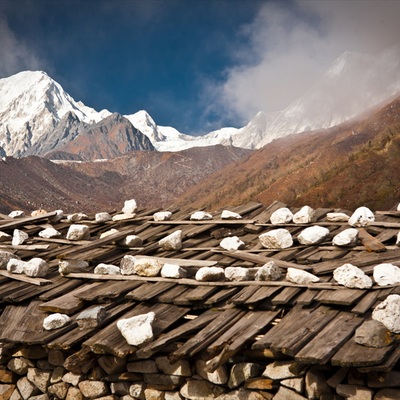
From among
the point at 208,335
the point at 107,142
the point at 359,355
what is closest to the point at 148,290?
the point at 208,335

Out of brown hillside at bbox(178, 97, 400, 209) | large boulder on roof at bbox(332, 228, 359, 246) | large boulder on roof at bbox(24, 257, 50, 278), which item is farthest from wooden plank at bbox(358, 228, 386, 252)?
brown hillside at bbox(178, 97, 400, 209)

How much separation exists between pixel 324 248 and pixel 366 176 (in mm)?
25577

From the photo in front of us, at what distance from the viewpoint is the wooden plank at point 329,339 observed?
386cm

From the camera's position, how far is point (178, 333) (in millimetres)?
4852

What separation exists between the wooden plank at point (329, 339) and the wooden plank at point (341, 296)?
0.14 meters

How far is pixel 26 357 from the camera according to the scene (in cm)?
580

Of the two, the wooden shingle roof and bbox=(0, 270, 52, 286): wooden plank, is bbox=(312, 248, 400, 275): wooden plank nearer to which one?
the wooden shingle roof

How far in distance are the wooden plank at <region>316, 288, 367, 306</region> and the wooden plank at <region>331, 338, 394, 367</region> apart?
717 millimetres

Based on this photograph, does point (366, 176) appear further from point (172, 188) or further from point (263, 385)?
point (172, 188)

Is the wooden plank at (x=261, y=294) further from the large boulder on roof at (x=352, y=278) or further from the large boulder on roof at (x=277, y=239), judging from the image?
the large boulder on roof at (x=277, y=239)

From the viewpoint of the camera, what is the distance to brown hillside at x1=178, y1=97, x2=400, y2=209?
28.2m

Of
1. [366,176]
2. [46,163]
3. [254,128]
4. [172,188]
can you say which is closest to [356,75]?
[254,128]

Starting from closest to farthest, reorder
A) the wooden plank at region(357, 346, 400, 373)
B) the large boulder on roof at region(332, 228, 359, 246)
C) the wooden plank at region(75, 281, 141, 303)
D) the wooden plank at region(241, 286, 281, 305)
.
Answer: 1. the wooden plank at region(357, 346, 400, 373)
2. the wooden plank at region(241, 286, 281, 305)
3. the wooden plank at region(75, 281, 141, 303)
4. the large boulder on roof at region(332, 228, 359, 246)

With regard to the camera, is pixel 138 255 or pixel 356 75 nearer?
pixel 138 255
